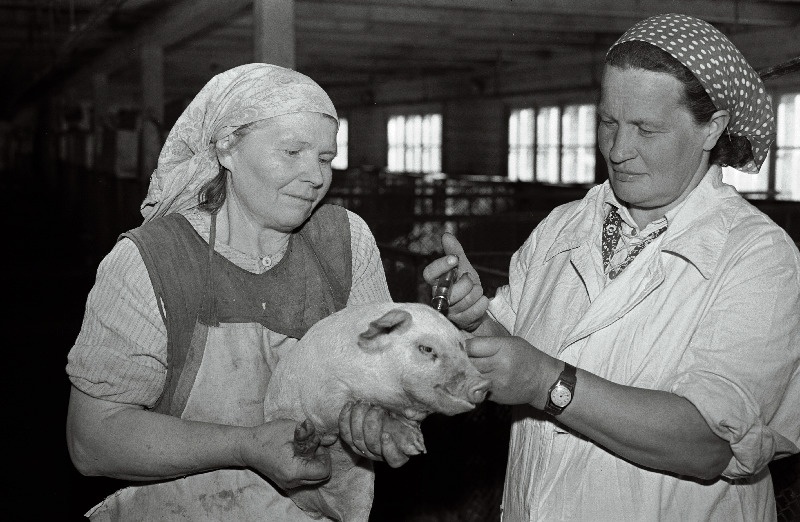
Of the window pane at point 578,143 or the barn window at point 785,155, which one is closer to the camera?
the barn window at point 785,155

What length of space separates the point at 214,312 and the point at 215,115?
1.44 ft

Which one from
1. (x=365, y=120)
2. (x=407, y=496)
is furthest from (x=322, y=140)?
(x=365, y=120)

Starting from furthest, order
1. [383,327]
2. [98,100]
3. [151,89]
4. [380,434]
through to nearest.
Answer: [98,100] → [151,89] → [383,327] → [380,434]

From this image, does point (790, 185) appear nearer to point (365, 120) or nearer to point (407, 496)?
point (407, 496)

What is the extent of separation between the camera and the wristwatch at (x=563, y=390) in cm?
167

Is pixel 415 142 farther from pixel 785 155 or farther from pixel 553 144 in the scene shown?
pixel 785 155

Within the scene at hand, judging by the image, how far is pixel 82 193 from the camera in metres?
14.7

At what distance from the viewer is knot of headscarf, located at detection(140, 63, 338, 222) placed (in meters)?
1.81

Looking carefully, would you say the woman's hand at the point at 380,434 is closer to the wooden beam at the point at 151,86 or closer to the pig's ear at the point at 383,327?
the pig's ear at the point at 383,327

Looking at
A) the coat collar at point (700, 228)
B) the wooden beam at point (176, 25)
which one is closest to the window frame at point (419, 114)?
the wooden beam at point (176, 25)

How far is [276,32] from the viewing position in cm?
488

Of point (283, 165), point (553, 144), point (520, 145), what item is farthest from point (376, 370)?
point (520, 145)

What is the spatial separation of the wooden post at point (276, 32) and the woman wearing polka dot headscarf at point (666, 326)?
3.14m

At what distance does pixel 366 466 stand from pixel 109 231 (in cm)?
937
